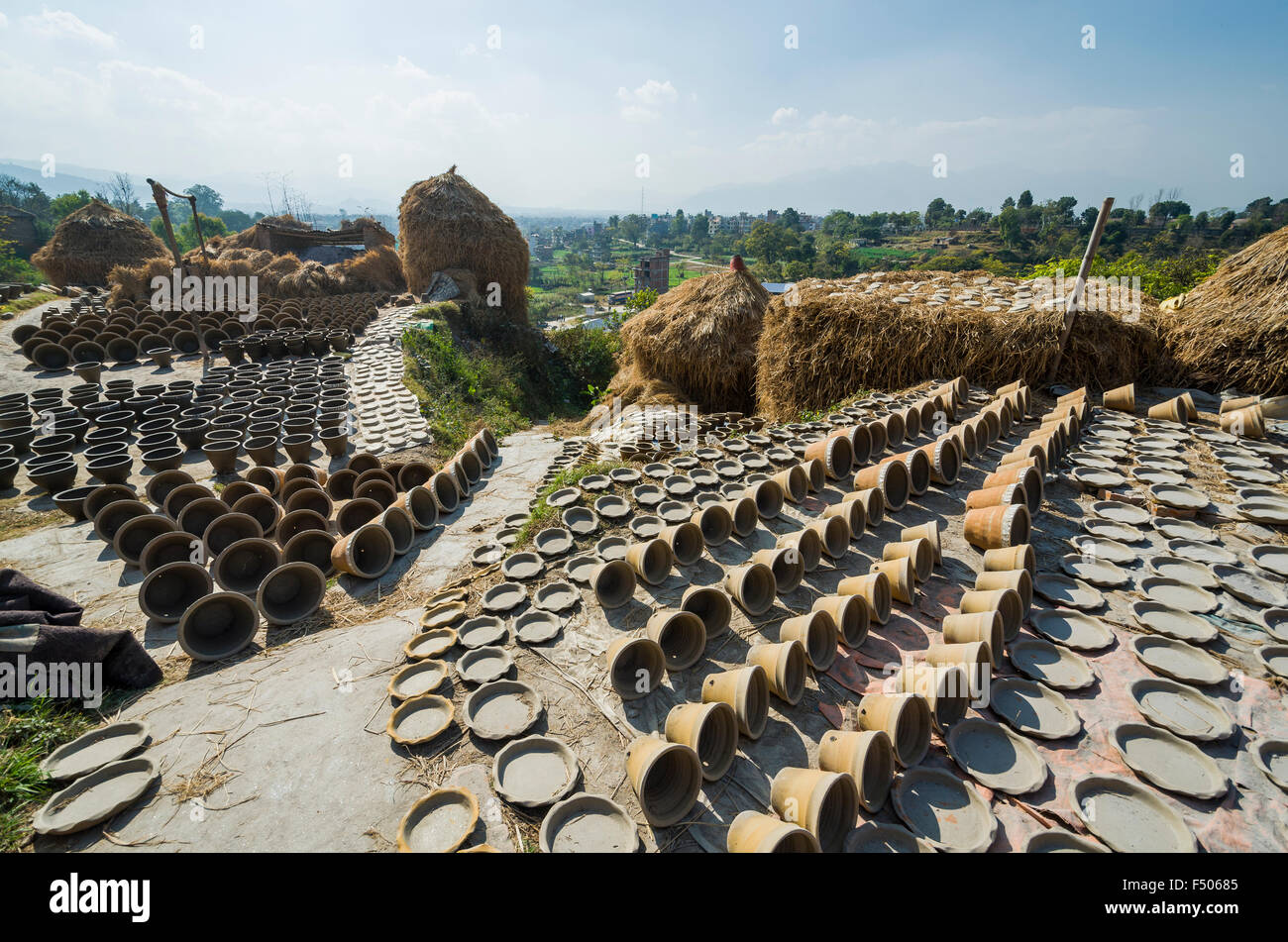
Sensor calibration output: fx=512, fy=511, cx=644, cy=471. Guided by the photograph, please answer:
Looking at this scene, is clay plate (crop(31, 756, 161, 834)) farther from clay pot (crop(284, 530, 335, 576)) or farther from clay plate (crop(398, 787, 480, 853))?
clay pot (crop(284, 530, 335, 576))

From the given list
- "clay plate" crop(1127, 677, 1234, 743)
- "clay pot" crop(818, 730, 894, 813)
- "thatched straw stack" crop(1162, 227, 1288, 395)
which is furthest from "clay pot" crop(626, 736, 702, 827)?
"thatched straw stack" crop(1162, 227, 1288, 395)

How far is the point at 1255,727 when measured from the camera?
2.84 meters

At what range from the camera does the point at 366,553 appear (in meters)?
4.96

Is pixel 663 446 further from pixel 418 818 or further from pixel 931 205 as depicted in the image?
pixel 931 205

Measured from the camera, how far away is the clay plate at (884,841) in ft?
7.54

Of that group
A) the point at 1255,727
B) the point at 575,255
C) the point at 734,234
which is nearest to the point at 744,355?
the point at 1255,727

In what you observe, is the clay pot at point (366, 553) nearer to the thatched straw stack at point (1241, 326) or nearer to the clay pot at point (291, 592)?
the clay pot at point (291, 592)

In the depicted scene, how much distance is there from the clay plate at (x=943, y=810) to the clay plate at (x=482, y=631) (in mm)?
2634

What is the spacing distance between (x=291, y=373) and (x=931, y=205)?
102m

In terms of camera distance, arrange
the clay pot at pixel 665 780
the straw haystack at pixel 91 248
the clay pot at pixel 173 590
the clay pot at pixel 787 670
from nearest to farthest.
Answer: the clay pot at pixel 665 780 < the clay pot at pixel 787 670 < the clay pot at pixel 173 590 < the straw haystack at pixel 91 248

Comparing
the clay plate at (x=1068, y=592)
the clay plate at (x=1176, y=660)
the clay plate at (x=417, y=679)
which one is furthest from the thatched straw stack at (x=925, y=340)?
the clay plate at (x=417, y=679)

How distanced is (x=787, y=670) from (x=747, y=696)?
0.36 meters

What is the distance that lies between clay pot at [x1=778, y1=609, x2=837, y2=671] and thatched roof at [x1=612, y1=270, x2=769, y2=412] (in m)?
9.00

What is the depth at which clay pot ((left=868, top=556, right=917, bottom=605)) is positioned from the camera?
377cm
